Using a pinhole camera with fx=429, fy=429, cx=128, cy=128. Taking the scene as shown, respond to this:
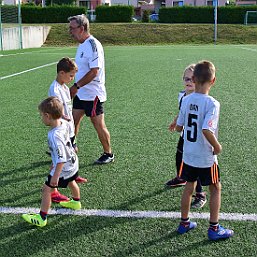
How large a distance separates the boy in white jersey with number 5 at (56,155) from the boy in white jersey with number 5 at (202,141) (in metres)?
0.95

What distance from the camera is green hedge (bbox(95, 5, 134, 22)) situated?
46.2 m

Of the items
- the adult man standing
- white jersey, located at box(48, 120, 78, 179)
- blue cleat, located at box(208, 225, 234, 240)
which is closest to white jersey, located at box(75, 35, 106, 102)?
the adult man standing

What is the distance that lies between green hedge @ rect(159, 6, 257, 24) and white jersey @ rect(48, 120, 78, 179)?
45.6 meters

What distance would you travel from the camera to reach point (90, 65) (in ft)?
16.1

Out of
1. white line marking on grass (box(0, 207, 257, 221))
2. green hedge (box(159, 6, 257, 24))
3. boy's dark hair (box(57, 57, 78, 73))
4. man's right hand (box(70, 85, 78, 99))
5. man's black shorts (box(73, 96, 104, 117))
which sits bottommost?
white line marking on grass (box(0, 207, 257, 221))

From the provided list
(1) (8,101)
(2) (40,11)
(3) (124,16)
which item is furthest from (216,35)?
(1) (8,101)

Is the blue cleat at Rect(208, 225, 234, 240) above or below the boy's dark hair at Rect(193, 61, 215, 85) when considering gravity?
below

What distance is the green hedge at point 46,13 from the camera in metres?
45.5

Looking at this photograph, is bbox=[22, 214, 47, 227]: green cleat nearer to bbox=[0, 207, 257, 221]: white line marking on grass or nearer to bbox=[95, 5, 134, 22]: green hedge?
bbox=[0, 207, 257, 221]: white line marking on grass

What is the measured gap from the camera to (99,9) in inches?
1828

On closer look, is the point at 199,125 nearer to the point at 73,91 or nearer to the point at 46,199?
the point at 46,199

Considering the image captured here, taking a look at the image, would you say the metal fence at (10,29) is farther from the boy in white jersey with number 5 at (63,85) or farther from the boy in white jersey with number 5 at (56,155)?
the boy in white jersey with number 5 at (56,155)

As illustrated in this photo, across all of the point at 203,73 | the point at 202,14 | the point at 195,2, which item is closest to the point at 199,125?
the point at 203,73

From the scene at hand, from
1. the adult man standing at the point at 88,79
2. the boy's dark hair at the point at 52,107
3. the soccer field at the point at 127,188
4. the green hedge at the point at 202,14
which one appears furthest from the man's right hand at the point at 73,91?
the green hedge at the point at 202,14
